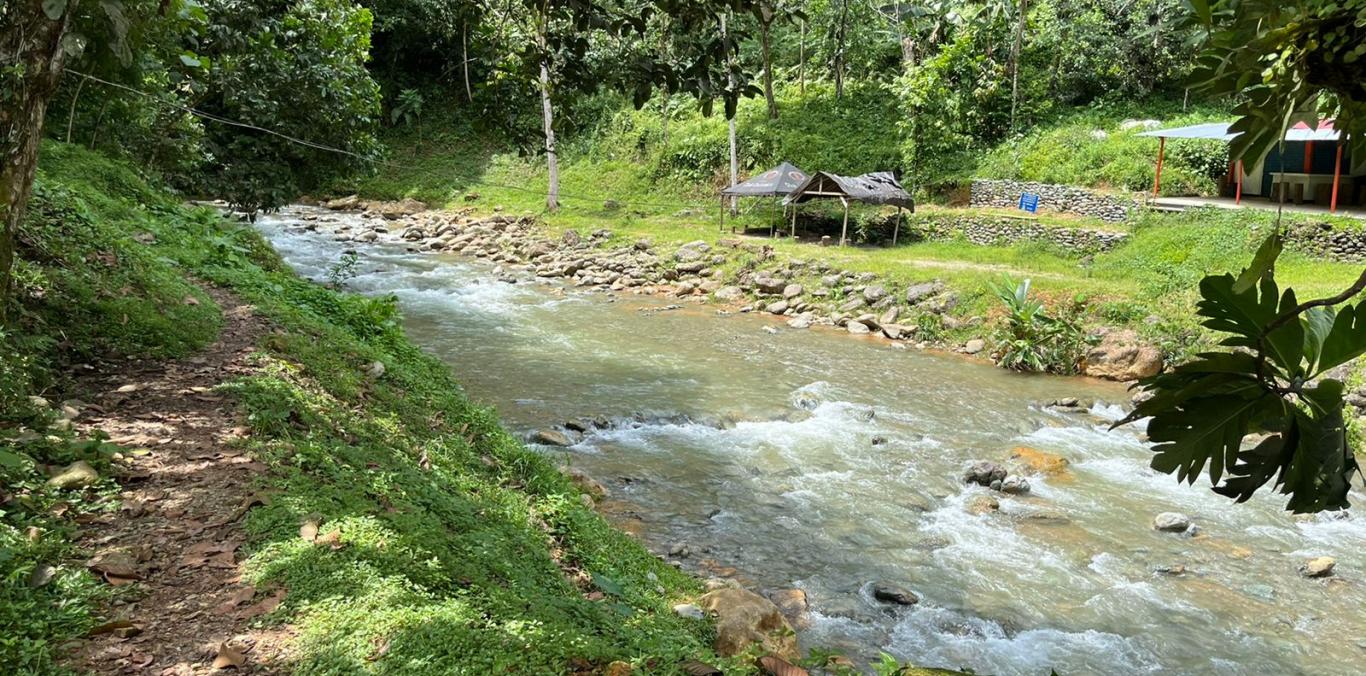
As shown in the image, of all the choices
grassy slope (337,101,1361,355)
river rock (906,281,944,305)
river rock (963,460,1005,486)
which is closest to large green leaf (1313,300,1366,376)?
grassy slope (337,101,1361,355)

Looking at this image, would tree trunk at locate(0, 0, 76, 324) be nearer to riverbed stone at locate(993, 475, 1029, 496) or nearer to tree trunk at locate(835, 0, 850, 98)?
riverbed stone at locate(993, 475, 1029, 496)

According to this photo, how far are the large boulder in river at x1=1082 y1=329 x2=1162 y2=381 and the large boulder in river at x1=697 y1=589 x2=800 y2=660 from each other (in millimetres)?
9710

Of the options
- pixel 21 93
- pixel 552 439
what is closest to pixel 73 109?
pixel 552 439

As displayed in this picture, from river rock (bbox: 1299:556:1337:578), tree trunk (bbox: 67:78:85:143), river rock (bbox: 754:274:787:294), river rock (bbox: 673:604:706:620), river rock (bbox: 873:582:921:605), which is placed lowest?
river rock (bbox: 873:582:921:605)

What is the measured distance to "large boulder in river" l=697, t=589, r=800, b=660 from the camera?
4742 mm

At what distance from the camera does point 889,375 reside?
13.2 m

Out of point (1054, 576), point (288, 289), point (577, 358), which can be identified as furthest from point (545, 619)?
point (577, 358)

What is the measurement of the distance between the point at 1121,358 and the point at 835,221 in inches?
429

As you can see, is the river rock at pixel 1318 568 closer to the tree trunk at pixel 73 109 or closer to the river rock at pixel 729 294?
the river rock at pixel 729 294

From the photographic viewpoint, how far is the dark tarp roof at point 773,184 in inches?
864

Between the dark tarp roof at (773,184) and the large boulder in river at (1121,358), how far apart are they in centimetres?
990

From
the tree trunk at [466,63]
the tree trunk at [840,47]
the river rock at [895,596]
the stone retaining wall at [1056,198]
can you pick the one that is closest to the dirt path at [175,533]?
the tree trunk at [466,63]

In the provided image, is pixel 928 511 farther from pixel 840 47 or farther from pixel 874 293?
pixel 840 47

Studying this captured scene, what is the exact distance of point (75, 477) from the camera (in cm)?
368
